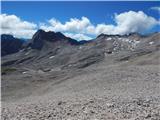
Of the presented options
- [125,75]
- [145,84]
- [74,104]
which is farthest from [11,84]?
[74,104]

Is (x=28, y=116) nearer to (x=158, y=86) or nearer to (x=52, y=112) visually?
(x=52, y=112)

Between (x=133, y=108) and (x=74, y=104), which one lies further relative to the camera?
(x=74, y=104)

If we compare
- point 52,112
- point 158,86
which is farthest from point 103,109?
point 158,86

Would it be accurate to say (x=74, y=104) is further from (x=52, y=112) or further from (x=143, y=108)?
(x=143, y=108)

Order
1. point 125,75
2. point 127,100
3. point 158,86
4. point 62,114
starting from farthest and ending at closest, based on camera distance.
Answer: point 125,75
point 158,86
point 127,100
point 62,114

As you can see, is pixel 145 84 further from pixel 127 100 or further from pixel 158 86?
pixel 127 100

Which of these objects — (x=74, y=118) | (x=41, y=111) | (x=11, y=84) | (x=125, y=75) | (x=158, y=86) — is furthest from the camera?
(x=11, y=84)

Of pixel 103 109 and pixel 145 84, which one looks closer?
pixel 103 109

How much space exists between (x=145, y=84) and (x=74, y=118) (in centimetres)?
2113

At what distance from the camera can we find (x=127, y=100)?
24016 millimetres

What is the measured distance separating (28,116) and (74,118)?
3464 mm

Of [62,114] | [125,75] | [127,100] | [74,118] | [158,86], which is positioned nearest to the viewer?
[74,118]

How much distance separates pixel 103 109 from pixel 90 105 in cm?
181

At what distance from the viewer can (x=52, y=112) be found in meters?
21.3
